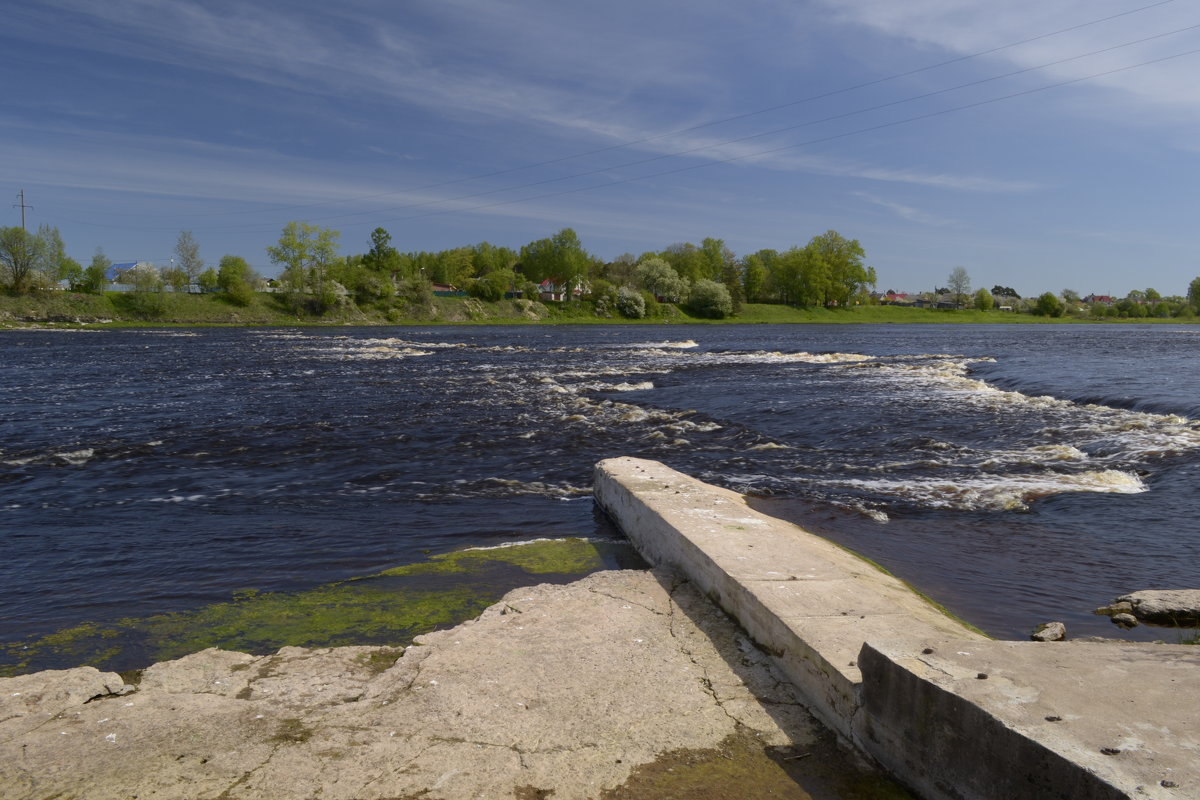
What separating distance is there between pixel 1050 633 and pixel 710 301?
126478 mm

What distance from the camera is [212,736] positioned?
14.6ft

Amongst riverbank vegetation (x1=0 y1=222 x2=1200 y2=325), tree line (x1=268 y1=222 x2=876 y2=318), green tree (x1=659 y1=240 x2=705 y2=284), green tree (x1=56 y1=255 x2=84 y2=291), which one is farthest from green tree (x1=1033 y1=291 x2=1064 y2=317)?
green tree (x1=56 y1=255 x2=84 y2=291)

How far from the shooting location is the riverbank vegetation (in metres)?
97.9

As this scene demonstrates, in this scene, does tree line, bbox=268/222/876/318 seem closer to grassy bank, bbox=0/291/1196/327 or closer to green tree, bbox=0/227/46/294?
grassy bank, bbox=0/291/1196/327

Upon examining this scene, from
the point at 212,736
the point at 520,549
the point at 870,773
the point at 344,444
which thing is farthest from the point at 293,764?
the point at 344,444

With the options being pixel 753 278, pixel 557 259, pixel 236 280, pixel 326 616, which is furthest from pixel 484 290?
pixel 326 616

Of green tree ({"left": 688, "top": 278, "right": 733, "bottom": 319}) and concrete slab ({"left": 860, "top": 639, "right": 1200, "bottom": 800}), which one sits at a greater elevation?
green tree ({"left": 688, "top": 278, "right": 733, "bottom": 319})

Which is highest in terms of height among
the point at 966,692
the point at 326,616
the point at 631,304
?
the point at 631,304

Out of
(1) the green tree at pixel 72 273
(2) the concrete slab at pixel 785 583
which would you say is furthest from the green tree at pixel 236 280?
(2) the concrete slab at pixel 785 583

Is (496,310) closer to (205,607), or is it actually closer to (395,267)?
(395,267)

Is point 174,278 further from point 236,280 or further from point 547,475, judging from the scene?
point 547,475

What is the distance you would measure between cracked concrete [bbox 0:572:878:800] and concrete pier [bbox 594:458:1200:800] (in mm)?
338

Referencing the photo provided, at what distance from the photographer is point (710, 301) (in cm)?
13062

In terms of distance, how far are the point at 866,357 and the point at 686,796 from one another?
139ft
